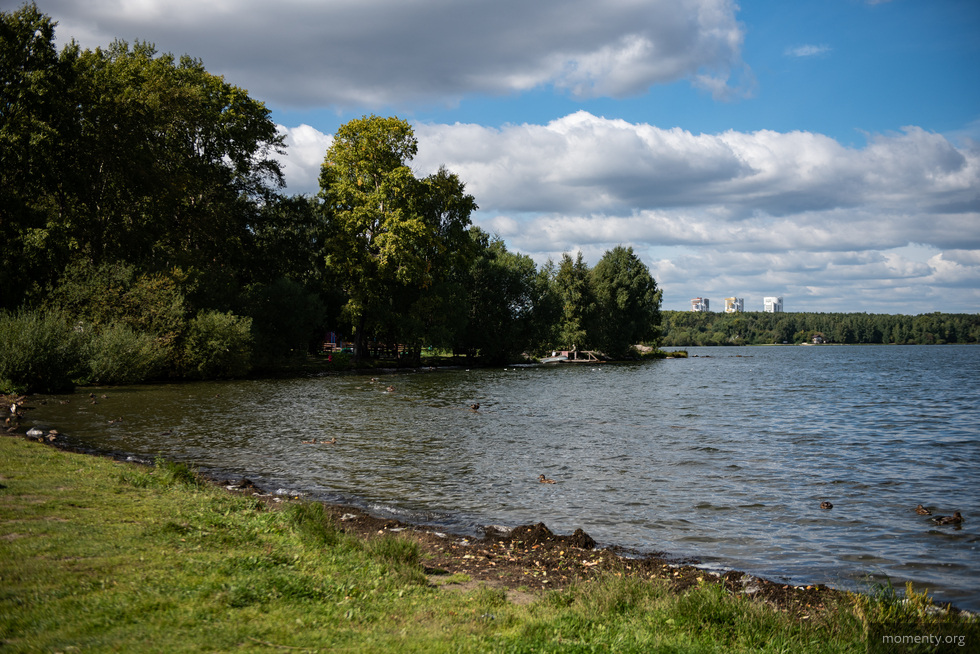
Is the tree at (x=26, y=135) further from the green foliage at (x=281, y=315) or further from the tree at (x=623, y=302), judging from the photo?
the tree at (x=623, y=302)

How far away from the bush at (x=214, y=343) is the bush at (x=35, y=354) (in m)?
9.66

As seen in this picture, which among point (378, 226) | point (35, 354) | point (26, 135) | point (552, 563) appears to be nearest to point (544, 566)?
point (552, 563)

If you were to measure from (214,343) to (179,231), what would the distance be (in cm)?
1184

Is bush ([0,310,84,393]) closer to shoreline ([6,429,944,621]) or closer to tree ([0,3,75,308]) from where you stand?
tree ([0,3,75,308])

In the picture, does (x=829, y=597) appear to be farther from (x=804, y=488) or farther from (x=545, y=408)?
(x=545, y=408)

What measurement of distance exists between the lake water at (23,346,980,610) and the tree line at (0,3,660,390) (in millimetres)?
6358

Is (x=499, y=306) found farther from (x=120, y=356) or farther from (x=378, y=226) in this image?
(x=120, y=356)

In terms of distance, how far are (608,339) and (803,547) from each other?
298 ft

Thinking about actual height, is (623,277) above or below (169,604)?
above

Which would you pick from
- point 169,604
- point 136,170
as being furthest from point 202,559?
point 136,170

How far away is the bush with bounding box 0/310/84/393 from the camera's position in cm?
3041

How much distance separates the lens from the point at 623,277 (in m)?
104

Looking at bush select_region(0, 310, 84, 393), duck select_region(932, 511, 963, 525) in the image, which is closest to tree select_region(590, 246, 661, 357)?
bush select_region(0, 310, 84, 393)

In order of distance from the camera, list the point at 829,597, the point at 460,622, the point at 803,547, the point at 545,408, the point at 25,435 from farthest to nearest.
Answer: the point at 545,408, the point at 25,435, the point at 803,547, the point at 829,597, the point at 460,622
